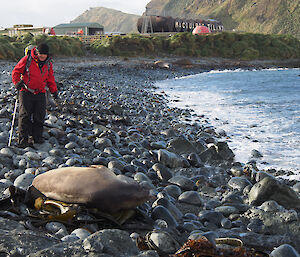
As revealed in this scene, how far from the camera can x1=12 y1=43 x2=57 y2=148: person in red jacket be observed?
5770mm

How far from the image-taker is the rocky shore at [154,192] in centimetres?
266

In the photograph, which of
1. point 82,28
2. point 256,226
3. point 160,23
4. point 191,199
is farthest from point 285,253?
point 160,23

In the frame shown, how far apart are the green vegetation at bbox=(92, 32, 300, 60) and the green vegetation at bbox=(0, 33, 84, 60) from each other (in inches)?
137

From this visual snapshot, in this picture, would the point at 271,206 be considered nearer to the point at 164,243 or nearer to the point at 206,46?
the point at 164,243

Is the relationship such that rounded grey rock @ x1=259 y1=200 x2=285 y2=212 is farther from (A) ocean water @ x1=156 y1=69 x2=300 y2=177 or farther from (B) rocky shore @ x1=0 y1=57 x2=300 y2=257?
(A) ocean water @ x1=156 y1=69 x2=300 y2=177

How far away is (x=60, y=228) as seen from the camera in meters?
3.12

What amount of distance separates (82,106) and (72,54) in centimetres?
2909

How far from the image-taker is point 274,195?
181 inches

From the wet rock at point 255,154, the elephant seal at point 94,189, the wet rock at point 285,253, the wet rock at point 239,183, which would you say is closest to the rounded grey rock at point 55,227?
the elephant seal at point 94,189

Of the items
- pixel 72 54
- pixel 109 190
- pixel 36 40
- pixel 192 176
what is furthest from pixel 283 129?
pixel 36 40

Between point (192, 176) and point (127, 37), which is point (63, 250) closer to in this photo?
point (192, 176)

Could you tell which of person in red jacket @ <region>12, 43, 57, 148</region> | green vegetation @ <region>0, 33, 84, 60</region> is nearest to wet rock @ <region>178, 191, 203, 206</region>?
person in red jacket @ <region>12, 43, 57, 148</region>

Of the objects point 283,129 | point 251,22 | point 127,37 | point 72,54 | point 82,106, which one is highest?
point 251,22

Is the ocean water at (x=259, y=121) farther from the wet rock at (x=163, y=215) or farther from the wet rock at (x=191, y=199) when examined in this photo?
the wet rock at (x=163, y=215)
